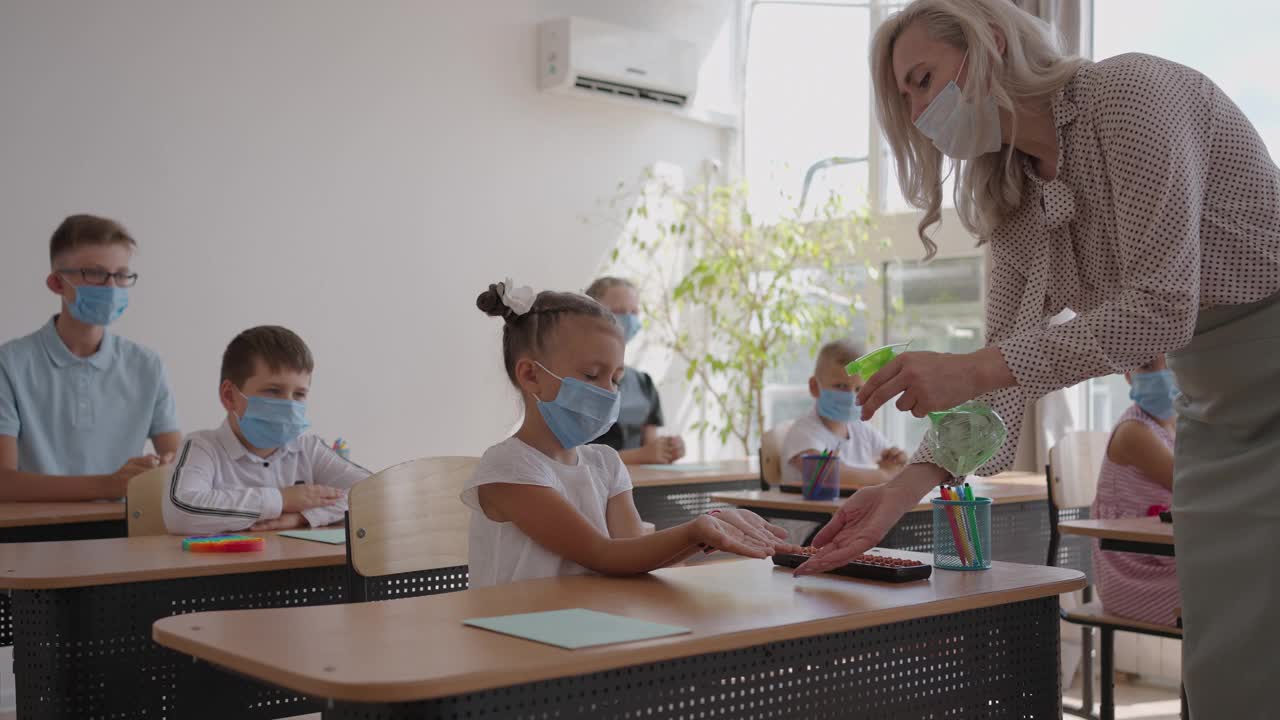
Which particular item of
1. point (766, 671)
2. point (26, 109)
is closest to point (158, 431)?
point (26, 109)

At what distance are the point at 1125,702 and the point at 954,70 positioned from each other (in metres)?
3.23

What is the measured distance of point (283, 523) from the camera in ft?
9.37

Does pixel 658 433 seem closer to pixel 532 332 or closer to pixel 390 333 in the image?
pixel 390 333

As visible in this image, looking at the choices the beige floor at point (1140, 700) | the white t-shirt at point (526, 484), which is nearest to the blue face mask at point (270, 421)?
the white t-shirt at point (526, 484)

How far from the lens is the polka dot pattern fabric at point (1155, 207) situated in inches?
57.1

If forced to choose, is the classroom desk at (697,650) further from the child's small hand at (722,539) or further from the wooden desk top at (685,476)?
the wooden desk top at (685,476)

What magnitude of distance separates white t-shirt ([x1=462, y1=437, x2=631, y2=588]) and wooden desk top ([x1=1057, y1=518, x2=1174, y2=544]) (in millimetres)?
1283

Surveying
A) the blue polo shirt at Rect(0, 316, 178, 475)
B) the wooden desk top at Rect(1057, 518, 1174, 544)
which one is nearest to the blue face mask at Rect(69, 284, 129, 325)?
the blue polo shirt at Rect(0, 316, 178, 475)

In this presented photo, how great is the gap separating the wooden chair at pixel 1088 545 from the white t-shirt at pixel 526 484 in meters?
1.67

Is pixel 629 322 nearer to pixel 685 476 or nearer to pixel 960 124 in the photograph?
pixel 685 476

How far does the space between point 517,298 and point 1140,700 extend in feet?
10.2

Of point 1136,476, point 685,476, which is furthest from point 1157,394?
point 685,476

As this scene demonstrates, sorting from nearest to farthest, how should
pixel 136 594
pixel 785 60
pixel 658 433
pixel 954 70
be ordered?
pixel 954 70 < pixel 136 594 < pixel 658 433 < pixel 785 60

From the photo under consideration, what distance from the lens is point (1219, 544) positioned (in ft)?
4.98
